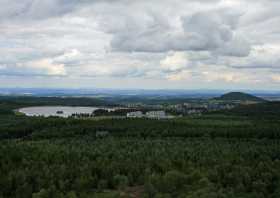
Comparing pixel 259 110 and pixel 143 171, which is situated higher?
pixel 259 110

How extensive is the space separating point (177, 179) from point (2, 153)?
2502 centimetres

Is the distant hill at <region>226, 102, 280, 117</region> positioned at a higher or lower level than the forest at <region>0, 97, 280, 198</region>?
higher

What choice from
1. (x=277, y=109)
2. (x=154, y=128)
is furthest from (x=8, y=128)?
(x=277, y=109)

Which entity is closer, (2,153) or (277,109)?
(2,153)

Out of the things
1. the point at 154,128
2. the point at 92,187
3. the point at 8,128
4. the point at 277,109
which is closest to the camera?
the point at 92,187

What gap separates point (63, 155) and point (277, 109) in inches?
4225

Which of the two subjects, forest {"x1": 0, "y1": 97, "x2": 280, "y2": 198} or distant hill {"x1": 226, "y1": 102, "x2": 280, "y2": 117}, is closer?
forest {"x1": 0, "y1": 97, "x2": 280, "y2": 198}

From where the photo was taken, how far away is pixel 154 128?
8494cm

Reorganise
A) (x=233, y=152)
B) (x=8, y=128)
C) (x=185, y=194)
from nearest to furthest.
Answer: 1. (x=185, y=194)
2. (x=233, y=152)
3. (x=8, y=128)

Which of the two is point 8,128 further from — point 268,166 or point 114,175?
point 268,166

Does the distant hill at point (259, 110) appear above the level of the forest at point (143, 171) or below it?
above

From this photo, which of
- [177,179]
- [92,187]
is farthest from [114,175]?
[177,179]

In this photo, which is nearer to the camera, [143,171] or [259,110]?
[143,171]

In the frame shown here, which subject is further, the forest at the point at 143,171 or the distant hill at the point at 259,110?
the distant hill at the point at 259,110
